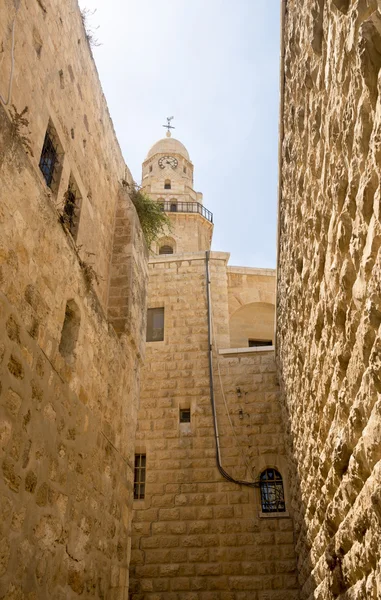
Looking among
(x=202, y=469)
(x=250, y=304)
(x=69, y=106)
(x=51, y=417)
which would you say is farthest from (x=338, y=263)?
(x=250, y=304)

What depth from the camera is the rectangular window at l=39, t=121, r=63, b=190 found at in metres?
5.26

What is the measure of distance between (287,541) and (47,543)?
21.0 feet

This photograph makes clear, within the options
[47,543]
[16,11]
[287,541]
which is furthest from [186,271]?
[47,543]

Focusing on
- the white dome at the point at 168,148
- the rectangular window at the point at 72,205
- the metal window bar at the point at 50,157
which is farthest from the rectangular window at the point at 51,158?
the white dome at the point at 168,148

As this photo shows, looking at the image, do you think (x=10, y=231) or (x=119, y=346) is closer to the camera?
(x=10, y=231)

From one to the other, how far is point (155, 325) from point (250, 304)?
4037 mm

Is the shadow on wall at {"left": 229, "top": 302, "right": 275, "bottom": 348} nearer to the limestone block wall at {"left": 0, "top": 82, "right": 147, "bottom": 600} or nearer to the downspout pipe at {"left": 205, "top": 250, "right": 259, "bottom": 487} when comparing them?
the downspout pipe at {"left": 205, "top": 250, "right": 259, "bottom": 487}

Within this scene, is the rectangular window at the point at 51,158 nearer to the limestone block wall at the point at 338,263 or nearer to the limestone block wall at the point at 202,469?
the limestone block wall at the point at 338,263

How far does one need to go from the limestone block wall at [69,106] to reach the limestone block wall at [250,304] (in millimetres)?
7715

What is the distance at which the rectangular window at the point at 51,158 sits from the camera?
526cm

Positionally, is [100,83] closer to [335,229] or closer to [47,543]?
[335,229]

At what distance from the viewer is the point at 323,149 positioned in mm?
3662

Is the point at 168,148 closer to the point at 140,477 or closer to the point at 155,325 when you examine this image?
the point at 155,325

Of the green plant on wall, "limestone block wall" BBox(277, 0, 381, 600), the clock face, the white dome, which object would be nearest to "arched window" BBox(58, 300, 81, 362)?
"limestone block wall" BBox(277, 0, 381, 600)
